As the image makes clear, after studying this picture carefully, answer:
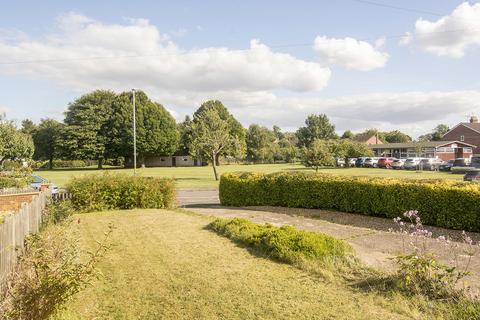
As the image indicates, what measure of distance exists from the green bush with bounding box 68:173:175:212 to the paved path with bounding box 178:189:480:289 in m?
1.93

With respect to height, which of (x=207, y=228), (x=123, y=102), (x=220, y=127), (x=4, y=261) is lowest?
(x=207, y=228)

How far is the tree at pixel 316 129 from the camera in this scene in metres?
86.6

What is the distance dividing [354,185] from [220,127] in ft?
68.2

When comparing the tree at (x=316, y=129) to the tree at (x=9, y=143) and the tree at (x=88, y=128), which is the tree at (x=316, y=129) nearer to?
the tree at (x=88, y=128)

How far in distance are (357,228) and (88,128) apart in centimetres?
6285

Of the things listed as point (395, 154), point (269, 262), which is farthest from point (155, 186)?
point (395, 154)

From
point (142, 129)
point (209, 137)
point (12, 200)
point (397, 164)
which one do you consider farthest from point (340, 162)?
point (12, 200)

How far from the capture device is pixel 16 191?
13.6 metres

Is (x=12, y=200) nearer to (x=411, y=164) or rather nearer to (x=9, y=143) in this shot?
(x=9, y=143)

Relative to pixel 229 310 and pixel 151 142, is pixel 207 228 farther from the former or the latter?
pixel 151 142

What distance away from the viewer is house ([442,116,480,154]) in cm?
6944

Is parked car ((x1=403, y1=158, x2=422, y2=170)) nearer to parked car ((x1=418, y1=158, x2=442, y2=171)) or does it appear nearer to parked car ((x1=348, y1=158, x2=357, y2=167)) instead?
parked car ((x1=418, y1=158, x2=442, y2=171))

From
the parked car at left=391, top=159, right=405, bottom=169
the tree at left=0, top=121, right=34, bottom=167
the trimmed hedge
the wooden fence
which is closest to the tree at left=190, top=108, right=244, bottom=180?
the trimmed hedge

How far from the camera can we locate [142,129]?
2643 inches
